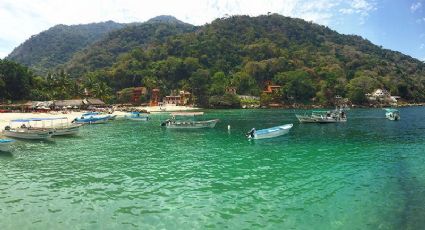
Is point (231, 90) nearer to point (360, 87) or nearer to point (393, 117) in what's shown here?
point (360, 87)

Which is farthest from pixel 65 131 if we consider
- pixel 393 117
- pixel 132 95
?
pixel 132 95

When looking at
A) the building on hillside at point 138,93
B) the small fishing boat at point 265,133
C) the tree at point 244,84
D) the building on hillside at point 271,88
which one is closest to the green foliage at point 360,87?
the building on hillside at point 271,88

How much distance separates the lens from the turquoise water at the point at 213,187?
18.0m

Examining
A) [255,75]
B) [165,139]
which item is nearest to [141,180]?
[165,139]

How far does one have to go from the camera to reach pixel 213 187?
24.1m

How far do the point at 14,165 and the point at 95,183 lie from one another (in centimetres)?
1112

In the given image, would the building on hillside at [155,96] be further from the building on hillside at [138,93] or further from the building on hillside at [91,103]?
the building on hillside at [91,103]

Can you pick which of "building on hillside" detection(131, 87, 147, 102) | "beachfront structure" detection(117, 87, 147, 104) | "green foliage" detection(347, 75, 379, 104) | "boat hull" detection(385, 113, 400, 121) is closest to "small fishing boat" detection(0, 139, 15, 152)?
"boat hull" detection(385, 113, 400, 121)

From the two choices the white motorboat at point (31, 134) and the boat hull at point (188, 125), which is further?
the boat hull at point (188, 125)

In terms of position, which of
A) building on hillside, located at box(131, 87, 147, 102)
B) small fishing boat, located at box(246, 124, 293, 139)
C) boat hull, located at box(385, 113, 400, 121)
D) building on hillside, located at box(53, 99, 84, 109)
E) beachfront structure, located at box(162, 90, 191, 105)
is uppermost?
building on hillside, located at box(131, 87, 147, 102)

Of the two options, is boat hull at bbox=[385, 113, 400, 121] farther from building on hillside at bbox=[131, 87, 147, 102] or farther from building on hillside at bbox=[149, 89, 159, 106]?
building on hillside at bbox=[131, 87, 147, 102]

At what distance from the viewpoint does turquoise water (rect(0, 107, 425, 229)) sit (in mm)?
17983

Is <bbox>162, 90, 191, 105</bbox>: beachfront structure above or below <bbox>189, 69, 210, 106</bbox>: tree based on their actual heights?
below

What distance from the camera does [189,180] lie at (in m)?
26.0
